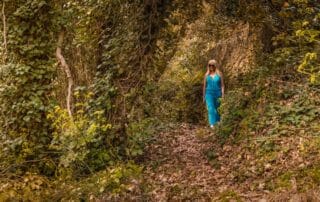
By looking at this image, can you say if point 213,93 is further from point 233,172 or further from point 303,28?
point 303,28

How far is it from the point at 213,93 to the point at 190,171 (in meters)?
3.53

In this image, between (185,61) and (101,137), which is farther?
(185,61)

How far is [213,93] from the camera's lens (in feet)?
34.6

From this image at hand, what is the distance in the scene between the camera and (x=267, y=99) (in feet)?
27.9

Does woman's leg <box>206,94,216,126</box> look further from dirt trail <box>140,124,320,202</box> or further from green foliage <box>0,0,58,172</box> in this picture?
green foliage <box>0,0,58,172</box>

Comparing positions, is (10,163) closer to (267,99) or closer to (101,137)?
(101,137)

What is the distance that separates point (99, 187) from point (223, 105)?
4.28m

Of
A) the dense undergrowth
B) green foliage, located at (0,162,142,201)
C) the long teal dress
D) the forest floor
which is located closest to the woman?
the long teal dress

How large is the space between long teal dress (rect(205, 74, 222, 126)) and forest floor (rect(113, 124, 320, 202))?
5.32 ft

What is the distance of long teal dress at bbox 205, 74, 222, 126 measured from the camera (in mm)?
10531

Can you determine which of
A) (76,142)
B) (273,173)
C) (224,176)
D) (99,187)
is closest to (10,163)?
(76,142)

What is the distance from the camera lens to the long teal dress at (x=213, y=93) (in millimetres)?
10531

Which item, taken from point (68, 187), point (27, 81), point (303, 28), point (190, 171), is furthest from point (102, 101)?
point (303, 28)

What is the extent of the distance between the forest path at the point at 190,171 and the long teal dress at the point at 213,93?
0.52m
